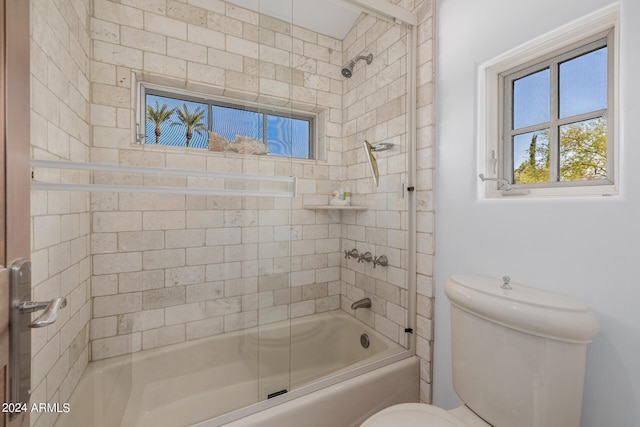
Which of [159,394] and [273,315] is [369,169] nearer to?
[273,315]

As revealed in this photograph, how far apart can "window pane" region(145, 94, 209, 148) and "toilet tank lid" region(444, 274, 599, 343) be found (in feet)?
5.28

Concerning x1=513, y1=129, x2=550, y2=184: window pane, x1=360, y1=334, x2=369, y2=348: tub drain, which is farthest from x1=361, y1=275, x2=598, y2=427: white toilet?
x1=360, y1=334, x2=369, y2=348: tub drain

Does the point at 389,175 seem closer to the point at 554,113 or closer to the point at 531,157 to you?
the point at 531,157

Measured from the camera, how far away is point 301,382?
136 cm

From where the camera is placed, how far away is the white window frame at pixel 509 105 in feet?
3.13

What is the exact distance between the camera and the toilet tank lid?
851mm

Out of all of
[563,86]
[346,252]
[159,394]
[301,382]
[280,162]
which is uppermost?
[563,86]

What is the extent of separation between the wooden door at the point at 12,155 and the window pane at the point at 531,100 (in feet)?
5.68

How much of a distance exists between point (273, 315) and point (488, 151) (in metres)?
1.41

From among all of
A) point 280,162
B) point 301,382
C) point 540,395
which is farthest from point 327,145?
point 540,395

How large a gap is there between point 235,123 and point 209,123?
0.59ft

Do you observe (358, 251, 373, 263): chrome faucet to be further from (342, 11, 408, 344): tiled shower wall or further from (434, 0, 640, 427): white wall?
(434, 0, 640, 427): white wall

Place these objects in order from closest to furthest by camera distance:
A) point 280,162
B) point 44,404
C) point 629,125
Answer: point 629,125, point 44,404, point 280,162

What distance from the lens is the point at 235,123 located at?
1.62 metres
